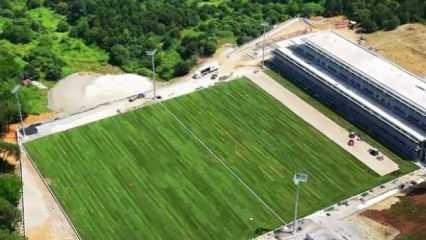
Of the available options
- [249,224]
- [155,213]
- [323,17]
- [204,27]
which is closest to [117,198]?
[155,213]

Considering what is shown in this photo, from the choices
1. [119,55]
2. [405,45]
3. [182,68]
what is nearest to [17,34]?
[119,55]

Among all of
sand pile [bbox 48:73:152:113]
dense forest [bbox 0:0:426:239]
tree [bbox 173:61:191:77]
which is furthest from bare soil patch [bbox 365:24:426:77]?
sand pile [bbox 48:73:152:113]

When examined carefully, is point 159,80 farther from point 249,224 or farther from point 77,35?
point 249,224

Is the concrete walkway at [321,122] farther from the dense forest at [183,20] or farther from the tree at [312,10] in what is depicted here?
the tree at [312,10]

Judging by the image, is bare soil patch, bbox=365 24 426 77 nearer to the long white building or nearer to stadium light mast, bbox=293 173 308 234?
the long white building

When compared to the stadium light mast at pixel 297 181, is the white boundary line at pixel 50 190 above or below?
below

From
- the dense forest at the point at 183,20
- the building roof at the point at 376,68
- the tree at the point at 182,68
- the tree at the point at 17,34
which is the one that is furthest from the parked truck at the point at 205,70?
the tree at the point at 17,34

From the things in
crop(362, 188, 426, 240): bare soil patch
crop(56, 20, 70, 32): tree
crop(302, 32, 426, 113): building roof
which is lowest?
crop(362, 188, 426, 240): bare soil patch
